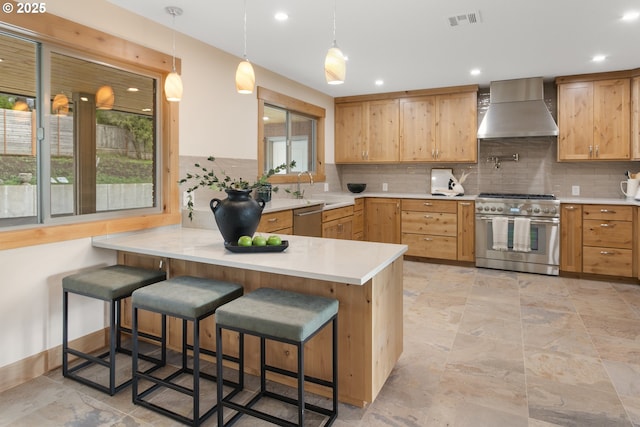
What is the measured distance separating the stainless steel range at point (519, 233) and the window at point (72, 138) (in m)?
3.90

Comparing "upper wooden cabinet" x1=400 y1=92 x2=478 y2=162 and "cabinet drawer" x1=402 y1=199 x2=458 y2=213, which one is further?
"upper wooden cabinet" x1=400 y1=92 x2=478 y2=162

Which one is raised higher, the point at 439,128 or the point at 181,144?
the point at 439,128

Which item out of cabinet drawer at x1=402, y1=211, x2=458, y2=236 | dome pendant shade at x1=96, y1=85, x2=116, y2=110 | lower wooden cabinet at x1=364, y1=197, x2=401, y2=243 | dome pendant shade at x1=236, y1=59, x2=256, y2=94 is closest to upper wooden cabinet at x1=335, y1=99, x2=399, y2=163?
lower wooden cabinet at x1=364, y1=197, x2=401, y2=243

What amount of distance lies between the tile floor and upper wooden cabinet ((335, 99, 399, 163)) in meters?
2.75

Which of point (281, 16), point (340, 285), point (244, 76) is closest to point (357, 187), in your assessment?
point (281, 16)

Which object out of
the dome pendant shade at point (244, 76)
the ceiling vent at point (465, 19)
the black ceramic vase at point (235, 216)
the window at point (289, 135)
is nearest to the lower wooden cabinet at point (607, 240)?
the ceiling vent at point (465, 19)

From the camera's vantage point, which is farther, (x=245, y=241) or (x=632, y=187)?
(x=632, y=187)

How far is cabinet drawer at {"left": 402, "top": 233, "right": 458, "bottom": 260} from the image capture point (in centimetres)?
536

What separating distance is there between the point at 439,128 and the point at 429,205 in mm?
1111

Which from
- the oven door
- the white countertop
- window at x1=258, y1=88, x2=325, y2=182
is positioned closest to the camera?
the white countertop

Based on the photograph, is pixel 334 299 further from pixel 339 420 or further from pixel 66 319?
pixel 66 319

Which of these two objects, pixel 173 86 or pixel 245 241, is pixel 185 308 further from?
pixel 173 86

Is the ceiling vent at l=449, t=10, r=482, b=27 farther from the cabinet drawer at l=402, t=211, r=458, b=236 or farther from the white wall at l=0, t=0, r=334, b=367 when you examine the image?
the cabinet drawer at l=402, t=211, r=458, b=236

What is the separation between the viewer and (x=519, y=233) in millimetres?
4898
